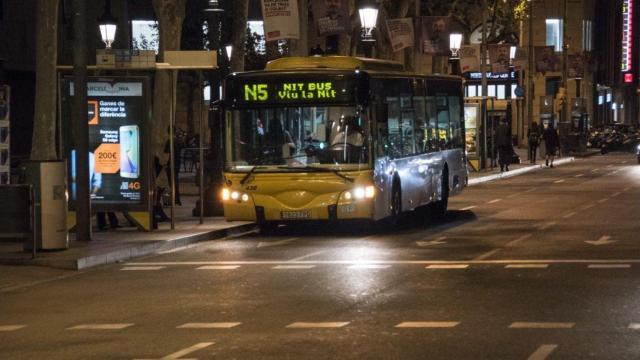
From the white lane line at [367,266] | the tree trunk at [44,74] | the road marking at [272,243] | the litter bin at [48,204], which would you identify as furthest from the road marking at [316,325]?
Answer: the tree trunk at [44,74]

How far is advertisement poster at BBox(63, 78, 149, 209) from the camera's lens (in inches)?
902

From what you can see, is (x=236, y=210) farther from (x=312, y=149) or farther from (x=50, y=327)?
(x=50, y=327)

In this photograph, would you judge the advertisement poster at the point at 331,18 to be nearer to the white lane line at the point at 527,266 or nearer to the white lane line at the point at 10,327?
the white lane line at the point at 527,266

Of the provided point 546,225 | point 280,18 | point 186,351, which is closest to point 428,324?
point 186,351

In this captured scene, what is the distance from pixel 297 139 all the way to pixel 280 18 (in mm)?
6490

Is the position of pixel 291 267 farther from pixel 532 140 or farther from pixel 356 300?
pixel 532 140

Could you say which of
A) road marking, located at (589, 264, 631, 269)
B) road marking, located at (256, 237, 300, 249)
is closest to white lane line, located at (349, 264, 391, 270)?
road marking, located at (589, 264, 631, 269)

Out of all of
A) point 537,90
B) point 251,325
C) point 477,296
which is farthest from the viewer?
point 537,90

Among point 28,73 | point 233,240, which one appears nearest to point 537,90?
point 28,73

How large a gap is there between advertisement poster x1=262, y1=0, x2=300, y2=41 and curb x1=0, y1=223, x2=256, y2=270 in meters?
6.04

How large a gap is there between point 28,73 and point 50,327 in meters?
38.5

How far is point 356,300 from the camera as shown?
1433 cm

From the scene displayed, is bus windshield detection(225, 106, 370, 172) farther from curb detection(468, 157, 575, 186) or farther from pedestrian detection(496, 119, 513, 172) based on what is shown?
pedestrian detection(496, 119, 513, 172)

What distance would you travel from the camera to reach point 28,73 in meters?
50.1
